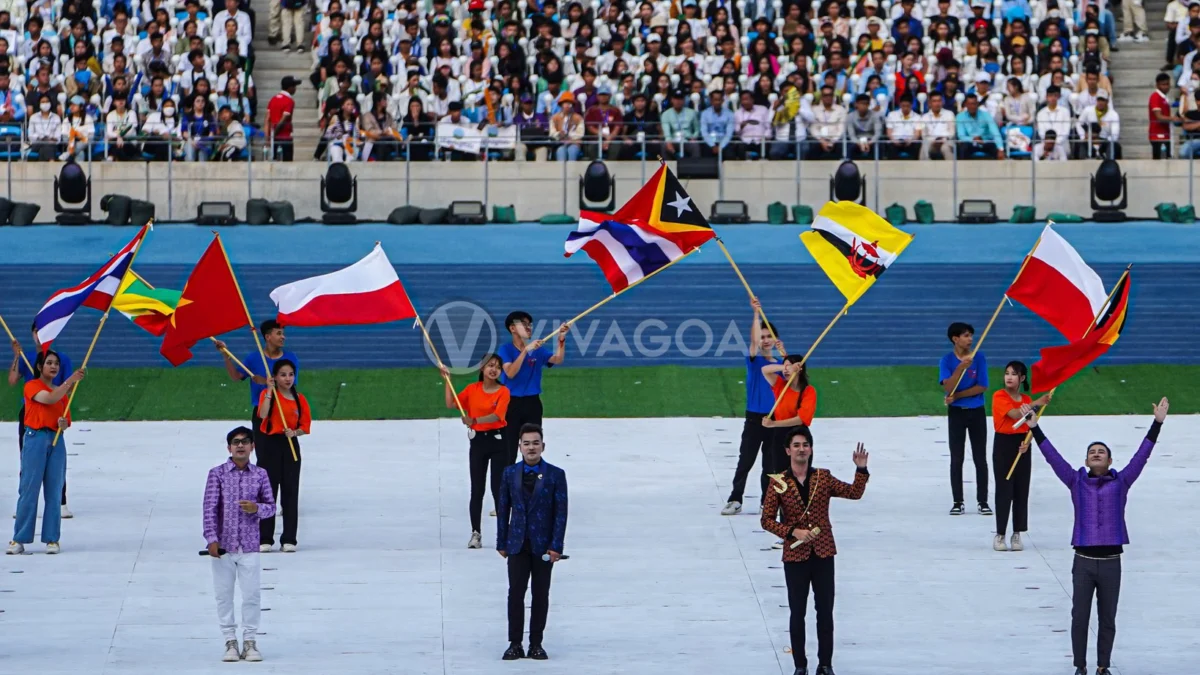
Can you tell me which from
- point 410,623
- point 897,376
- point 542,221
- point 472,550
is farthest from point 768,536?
point 542,221

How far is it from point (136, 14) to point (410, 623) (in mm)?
19731

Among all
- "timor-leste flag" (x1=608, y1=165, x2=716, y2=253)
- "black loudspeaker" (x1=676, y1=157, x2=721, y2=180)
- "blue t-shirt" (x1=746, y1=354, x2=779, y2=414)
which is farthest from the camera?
"black loudspeaker" (x1=676, y1=157, x2=721, y2=180)

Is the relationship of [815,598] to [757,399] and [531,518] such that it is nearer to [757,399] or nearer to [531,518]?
[531,518]

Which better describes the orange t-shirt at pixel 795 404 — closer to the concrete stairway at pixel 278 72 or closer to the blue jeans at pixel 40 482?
the blue jeans at pixel 40 482

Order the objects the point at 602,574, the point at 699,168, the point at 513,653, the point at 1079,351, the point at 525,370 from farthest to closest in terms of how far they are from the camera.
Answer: the point at 699,168 → the point at 525,370 → the point at 602,574 → the point at 1079,351 → the point at 513,653

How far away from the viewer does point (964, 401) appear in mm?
16609

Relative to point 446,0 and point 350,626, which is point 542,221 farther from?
point 350,626

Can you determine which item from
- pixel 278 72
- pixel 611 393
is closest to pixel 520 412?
pixel 611 393

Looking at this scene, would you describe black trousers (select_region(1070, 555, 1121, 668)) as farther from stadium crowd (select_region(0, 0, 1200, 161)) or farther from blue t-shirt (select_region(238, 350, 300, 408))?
stadium crowd (select_region(0, 0, 1200, 161))

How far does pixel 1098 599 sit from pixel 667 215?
5944 millimetres

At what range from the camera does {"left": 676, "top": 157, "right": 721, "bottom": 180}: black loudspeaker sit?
93.7 ft

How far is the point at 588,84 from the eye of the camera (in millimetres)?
29250

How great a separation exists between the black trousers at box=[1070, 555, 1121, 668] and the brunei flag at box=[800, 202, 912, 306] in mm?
4043

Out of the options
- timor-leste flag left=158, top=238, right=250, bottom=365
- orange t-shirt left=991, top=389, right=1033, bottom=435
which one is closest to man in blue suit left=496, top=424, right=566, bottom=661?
timor-leste flag left=158, top=238, right=250, bottom=365
